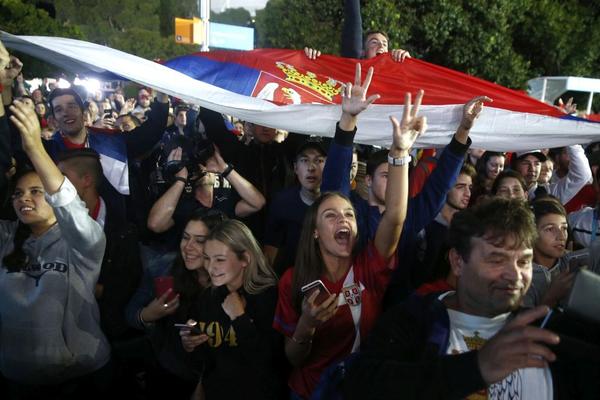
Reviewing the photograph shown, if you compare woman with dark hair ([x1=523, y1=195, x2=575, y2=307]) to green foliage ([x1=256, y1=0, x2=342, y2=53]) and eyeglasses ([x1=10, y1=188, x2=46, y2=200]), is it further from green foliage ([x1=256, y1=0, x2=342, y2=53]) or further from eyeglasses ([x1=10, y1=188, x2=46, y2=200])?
green foliage ([x1=256, y1=0, x2=342, y2=53])

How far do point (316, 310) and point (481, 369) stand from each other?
2.91ft

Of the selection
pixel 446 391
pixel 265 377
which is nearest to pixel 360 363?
pixel 446 391

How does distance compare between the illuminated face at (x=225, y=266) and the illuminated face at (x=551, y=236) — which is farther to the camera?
the illuminated face at (x=551, y=236)

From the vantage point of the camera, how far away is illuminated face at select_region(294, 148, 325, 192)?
3.71 m

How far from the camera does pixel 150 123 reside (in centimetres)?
452

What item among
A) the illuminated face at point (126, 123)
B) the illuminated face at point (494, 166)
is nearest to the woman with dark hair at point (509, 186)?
the illuminated face at point (494, 166)

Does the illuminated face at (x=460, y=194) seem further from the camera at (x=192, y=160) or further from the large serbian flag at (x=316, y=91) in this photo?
the camera at (x=192, y=160)

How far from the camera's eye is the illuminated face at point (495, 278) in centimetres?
176

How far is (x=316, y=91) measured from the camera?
3.97m

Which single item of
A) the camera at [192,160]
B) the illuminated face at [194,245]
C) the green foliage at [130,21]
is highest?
the green foliage at [130,21]

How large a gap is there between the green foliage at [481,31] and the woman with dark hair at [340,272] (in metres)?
13.1

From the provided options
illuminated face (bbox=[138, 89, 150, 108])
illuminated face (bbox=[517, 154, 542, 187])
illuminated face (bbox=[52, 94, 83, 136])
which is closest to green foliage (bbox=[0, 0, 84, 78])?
illuminated face (bbox=[138, 89, 150, 108])

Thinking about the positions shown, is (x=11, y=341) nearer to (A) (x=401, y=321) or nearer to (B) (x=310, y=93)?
(A) (x=401, y=321)

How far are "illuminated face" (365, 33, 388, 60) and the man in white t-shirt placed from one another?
9.97 ft
